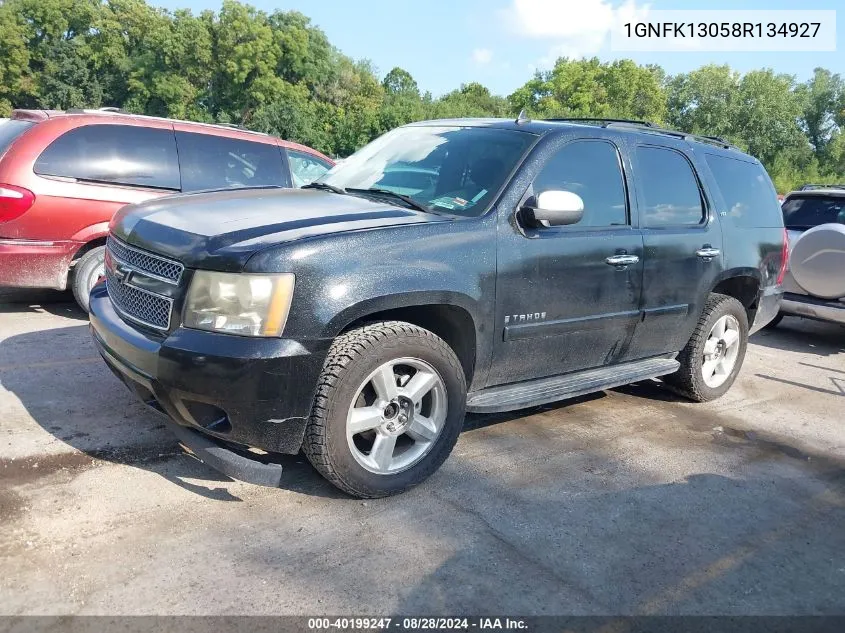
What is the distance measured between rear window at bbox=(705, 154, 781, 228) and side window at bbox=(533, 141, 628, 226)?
127 cm

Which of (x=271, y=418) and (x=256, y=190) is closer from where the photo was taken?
(x=271, y=418)

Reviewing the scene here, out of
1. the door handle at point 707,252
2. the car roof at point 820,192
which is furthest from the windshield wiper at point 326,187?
the car roof at point 820,192

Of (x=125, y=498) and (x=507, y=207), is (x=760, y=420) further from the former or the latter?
(x=125, y=498)

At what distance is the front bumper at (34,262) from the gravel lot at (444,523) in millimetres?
1268

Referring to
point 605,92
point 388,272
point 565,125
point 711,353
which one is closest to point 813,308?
point 711,353

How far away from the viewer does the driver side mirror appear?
→ 3.76 m

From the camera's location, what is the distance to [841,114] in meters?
59.2

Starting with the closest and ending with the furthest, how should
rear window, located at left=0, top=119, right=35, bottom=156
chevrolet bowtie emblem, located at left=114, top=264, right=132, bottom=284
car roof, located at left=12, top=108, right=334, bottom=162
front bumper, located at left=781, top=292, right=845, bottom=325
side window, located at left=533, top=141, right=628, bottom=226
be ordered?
chevrolet bowtie emblem, located at left=114, top=264, right=132, bottom=284 < side window, located at left=533, top=141, right=628, bottom=226 < rear window, located at left=0, top=119, right=35, bottom=156 < car roof, located at left=12, top=108, right=334, bottom=162 < front bumper, located at left=781, top=292, right=845, bottom=325

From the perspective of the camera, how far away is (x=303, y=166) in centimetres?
767

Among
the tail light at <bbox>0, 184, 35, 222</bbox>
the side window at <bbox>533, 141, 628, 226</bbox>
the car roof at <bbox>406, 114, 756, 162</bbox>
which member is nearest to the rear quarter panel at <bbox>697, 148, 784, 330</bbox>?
the car roof at <bbox>406, 114, 756, 162</bbox>

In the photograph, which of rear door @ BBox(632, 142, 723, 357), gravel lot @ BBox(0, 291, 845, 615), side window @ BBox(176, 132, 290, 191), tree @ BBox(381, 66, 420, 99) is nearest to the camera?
gravel lot @ BBox(0, 291, 845, 615)

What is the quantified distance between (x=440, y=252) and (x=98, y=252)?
4.02m

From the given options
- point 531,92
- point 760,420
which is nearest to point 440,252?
point 760,420

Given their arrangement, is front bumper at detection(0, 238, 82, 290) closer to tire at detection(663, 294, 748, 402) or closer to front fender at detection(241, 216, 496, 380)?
front fender at detection(241, 216, 496, 380)
